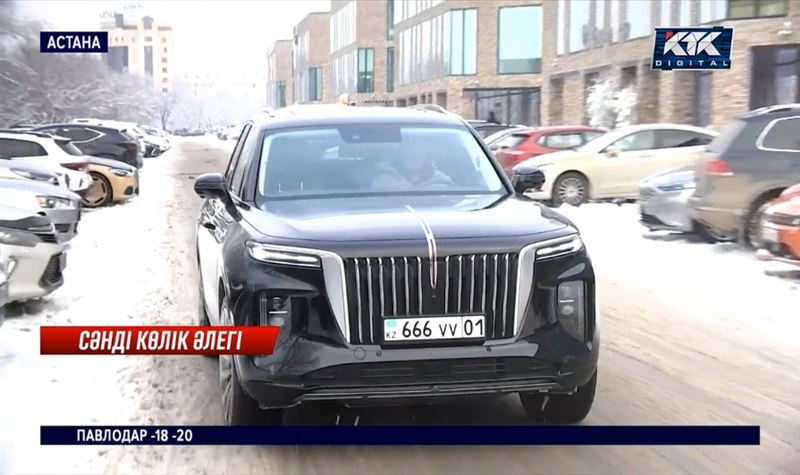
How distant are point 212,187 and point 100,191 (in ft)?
40.7

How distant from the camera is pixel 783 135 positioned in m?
9.88

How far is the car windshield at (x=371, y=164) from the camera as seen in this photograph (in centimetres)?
497

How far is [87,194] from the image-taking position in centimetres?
1623

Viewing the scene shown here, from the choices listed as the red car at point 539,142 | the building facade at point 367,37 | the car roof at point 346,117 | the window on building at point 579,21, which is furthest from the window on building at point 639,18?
the car roof at point 346,117

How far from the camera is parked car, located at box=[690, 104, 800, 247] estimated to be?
9.91 metres

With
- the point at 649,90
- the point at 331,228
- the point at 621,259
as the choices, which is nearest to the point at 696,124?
the point at 649,90

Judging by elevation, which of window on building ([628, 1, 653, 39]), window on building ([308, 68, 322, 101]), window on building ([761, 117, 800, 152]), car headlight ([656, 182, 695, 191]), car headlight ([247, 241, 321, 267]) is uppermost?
window on building ([628, 1, 653, 39])

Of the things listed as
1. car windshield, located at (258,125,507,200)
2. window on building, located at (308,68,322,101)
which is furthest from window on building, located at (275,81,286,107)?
car windshield, located at (258,125,507,200)

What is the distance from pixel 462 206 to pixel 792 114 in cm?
650

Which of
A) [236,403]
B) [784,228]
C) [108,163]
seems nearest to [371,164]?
[236,403]

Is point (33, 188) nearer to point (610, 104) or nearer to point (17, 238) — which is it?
point (17, 238)

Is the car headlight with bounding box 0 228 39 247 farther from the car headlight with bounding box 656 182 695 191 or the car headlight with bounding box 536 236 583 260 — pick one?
the car headlight with bounding box 656 182 695 191

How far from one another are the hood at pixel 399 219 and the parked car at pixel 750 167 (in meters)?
5.94

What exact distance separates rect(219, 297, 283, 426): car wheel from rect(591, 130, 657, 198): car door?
41.6 ft
